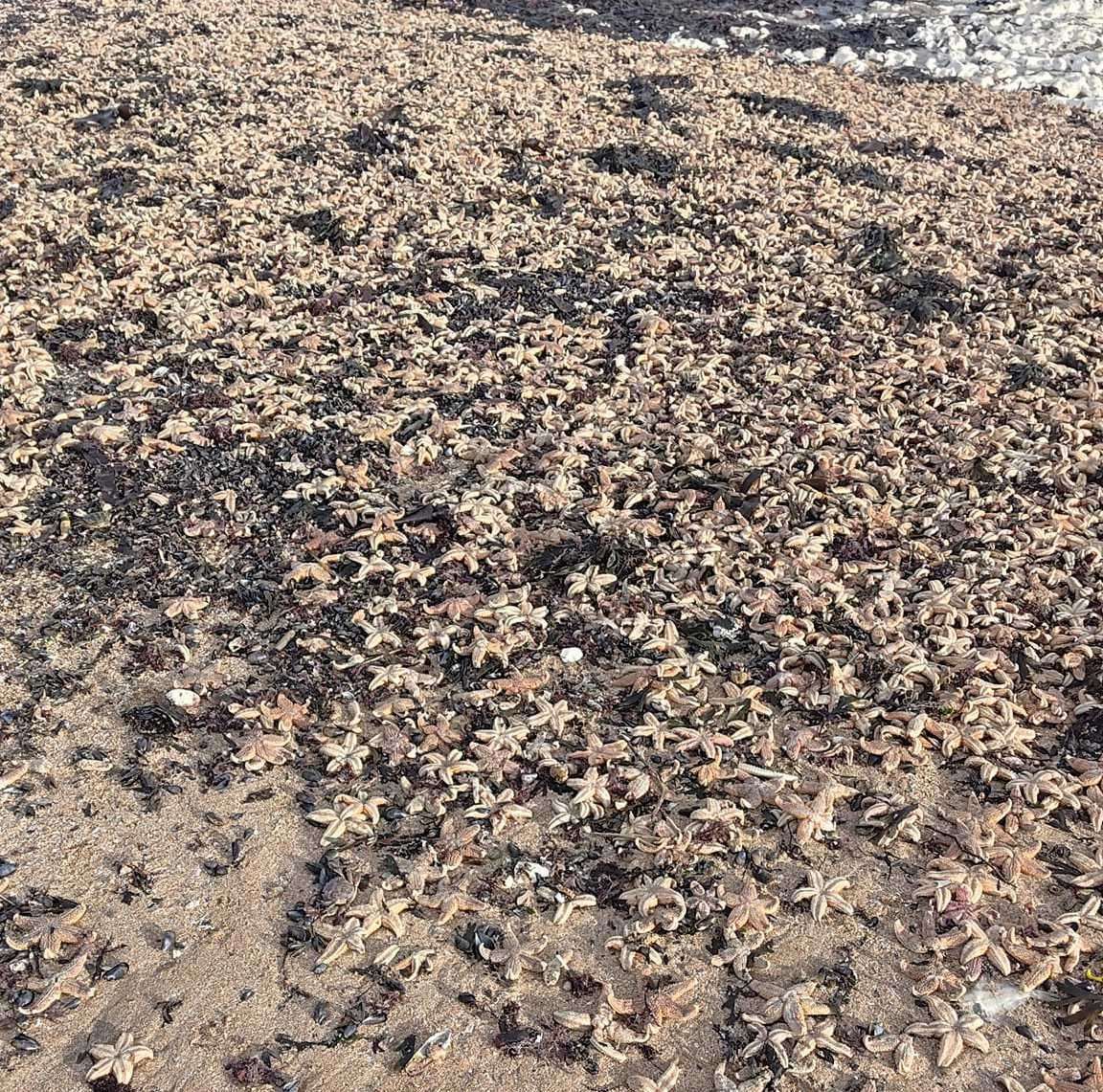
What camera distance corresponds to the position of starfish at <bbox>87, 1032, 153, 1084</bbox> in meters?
3.74

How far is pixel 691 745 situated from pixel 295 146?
10.9m

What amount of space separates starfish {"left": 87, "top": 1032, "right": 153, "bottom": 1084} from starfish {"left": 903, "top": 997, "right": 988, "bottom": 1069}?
3.12 metres

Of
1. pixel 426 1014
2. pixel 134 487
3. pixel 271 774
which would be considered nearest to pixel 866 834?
pixel 426 1014

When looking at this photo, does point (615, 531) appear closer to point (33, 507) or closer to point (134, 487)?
point (134, 487)

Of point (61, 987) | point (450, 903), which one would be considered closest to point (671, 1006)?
point (450, 903)

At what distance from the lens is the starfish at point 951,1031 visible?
3.92 meters

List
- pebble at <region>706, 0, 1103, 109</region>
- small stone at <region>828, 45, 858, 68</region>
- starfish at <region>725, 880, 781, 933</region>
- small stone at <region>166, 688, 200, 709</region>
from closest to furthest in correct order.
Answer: starfish at <region>725, 880, 781, 933</region> < small stone at <region>166, 688, 200, 709</region> < pebble at <region>706, 0, 1103, 109</region> < small stone at <region>828, 45, 858, 68</region>

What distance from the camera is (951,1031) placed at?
13.0ft

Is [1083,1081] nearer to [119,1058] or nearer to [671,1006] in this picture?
[671,1006]

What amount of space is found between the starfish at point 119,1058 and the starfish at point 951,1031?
3.12 metres

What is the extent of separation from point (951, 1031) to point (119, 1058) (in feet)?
11.0

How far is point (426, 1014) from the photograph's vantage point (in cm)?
404

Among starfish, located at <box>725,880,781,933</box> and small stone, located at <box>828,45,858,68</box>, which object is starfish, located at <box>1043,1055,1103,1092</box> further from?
small stone, located at <box>828,45,858,68</box>

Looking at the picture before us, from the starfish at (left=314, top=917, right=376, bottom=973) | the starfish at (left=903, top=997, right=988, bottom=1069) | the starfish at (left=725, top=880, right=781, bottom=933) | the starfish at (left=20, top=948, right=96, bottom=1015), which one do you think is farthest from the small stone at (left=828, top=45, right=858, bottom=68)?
the starfish at (left=20, top=948, right=96, bottom=1015)
